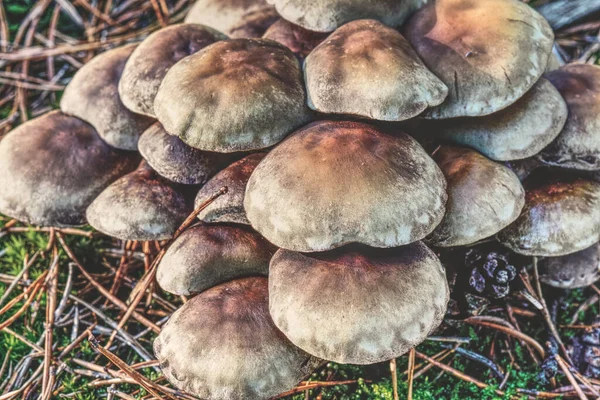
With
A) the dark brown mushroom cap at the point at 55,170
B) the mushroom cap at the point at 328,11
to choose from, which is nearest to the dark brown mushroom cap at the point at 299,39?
the mushroom cap at the point at 328,11

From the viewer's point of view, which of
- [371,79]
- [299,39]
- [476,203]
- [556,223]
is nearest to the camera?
[371,79]

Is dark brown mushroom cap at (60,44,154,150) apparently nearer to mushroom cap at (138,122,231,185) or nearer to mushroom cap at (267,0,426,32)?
mushroom cap at (138,122,231,185)

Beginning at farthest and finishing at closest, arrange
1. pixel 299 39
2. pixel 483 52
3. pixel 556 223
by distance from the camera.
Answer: pixel 299 39 < pixel 556 223 < pixel 483 52

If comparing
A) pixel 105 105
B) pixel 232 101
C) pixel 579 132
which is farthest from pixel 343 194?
pixel 105 105

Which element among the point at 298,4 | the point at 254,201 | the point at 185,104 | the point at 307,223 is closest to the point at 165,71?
the point at 185,104

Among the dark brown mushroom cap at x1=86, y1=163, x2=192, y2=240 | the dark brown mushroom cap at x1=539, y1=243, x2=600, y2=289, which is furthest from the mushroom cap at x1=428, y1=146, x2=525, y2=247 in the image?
the dark brown mushroom cap at x1=86, y1=163, x2=192, y2=240

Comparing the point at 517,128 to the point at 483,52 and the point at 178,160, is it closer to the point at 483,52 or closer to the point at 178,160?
the point at 483,52

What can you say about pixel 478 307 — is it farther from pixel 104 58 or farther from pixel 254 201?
pixel 104 58

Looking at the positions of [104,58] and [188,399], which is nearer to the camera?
[188,399]
